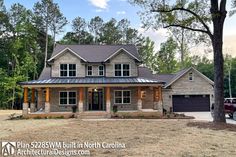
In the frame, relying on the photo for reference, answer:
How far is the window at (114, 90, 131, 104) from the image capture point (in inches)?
1228

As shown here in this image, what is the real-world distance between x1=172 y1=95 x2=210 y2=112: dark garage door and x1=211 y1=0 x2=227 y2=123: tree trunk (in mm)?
16781

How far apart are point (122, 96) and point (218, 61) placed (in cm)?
1376

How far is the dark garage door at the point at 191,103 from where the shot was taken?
35.9 meters

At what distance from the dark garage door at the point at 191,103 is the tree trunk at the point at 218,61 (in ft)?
55.1

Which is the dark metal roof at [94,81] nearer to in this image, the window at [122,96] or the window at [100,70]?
the window at [100,70]

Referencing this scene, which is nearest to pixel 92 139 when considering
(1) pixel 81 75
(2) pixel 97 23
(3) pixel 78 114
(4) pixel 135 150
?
(4) pixel 135 150

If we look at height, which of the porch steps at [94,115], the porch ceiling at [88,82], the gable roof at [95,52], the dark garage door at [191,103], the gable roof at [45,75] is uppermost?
the gable roof at [95,52]

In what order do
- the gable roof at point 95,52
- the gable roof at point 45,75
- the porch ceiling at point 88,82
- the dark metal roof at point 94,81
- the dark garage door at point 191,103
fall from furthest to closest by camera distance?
the dark garage door at point 191,103 → the gable roof at point 95,52 → the gable roof at point 45,75 → the dark metal roof at point 94,81 → the porch ceiling at point 88,82

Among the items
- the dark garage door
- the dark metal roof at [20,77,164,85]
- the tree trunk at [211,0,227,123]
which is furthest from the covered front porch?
the tree trunk at [211,0,227,123]

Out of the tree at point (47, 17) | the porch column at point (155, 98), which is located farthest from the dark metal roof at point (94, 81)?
the tree at point (47, 17)

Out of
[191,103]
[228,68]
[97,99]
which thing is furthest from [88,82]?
[228,68]

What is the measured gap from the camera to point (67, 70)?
3122 cm

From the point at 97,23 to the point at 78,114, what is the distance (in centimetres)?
3801

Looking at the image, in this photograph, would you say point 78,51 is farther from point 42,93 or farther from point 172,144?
point 172,144
